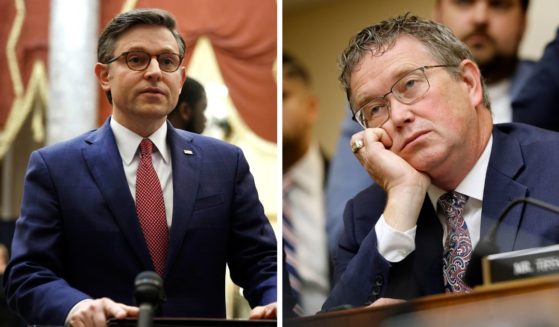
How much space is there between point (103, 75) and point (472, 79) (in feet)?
7.79

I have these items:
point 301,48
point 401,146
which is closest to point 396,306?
point 401,146

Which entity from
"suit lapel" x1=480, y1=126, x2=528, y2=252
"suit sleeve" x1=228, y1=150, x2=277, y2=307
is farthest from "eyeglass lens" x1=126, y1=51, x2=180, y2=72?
"suit lapel" x1=480, y1=126, x2=528, y2=252

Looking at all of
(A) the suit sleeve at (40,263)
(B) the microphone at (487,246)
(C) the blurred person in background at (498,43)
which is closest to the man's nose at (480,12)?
(C) the blurred person in background at (498,43)

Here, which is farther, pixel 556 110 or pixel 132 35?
pixel 132 35

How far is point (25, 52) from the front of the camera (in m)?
7.05

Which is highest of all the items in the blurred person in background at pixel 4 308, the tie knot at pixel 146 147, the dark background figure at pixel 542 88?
the dark background figure at pixel 542 88

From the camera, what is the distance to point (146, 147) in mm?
6348

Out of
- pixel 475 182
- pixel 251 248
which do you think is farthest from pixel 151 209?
pixel 475 182

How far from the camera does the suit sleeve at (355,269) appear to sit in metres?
5.33

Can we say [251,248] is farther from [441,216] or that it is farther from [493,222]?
[493,222]

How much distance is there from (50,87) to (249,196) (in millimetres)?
1636

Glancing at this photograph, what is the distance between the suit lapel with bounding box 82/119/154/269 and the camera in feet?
20.1

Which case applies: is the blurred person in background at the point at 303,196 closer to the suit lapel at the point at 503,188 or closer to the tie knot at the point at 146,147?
the tie knot at the point at 146,147

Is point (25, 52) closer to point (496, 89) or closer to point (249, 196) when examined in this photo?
point (249, 196)
